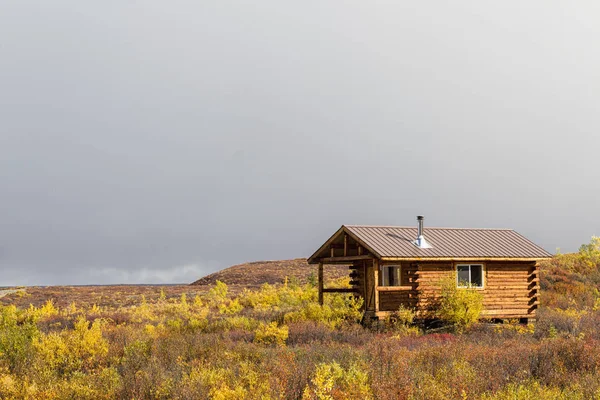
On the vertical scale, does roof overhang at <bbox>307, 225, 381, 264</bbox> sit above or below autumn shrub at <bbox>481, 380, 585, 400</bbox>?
above

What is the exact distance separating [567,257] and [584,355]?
3753 cm

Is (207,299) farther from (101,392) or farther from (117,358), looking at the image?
(101,392)

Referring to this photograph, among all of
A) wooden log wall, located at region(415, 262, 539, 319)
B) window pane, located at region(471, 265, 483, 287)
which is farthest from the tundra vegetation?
window pane, located at region(471, 265, 483, 287)

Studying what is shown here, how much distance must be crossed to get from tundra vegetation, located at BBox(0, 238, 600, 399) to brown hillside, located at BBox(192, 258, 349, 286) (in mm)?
25503

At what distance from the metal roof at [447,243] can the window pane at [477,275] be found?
0.76 m

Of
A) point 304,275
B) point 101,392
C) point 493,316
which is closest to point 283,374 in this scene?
point 101,392

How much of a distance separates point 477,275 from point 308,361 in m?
14.6

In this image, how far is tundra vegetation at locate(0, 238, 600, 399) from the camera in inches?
360

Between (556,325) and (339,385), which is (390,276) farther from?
(339,385)

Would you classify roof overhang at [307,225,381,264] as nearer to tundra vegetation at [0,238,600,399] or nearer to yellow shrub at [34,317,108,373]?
tundra vegetation at [0,238,600,399]

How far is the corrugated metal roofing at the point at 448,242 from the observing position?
22859 millimetres

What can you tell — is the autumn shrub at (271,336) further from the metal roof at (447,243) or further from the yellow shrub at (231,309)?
the yellow shrub at (231,309)

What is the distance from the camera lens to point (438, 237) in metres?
25.4

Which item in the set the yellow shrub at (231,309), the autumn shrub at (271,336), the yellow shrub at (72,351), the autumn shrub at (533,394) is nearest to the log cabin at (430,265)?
the yellow shrub at (231,309)
